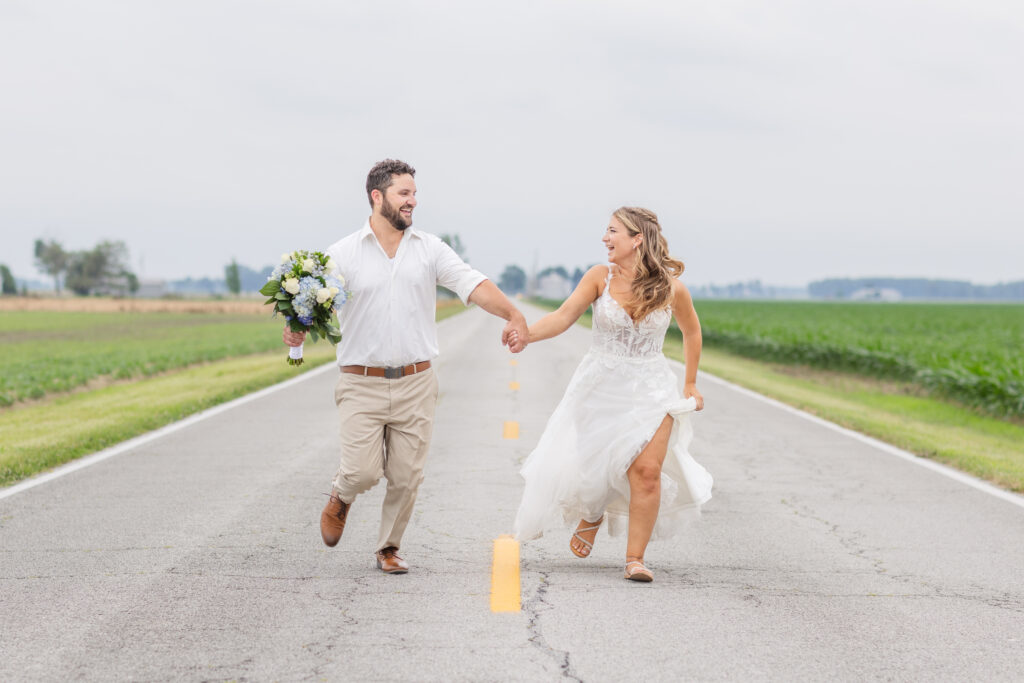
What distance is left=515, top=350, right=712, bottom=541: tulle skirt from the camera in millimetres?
5762

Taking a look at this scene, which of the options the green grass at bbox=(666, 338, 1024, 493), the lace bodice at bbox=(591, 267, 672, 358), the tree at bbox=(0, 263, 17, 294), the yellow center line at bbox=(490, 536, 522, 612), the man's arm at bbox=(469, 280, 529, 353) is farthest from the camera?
the tree at bbox=(0, 263, 17, 294)

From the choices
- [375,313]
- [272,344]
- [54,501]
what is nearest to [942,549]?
[375,313]

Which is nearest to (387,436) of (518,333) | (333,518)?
(333,518)

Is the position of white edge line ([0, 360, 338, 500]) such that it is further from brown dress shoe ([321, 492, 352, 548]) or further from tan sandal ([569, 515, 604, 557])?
tan sandal ([569, 515, 604, 557])

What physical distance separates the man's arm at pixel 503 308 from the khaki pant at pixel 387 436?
19.4 inches

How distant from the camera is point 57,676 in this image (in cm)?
409

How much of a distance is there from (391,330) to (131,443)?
628cm

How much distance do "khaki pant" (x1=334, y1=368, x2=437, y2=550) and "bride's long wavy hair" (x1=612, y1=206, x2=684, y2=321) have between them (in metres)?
1.20

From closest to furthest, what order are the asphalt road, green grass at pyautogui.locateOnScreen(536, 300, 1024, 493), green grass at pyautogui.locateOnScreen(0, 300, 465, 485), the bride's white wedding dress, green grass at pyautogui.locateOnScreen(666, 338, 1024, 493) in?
1. the asphalt road
2. the bride's white wedding dress
3. green grass at pyautogui.locateOnScreen(0, 300, 465, 485)
4. green grass at pyautogui.locateOnScreen(666, 338, 1024, 493)
5. green grass at pyautogui.locateOnScreen(536, 300, 1024, 493)

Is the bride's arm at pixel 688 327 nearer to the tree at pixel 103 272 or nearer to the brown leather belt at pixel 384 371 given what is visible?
the brown leather belt at pixel 384 371

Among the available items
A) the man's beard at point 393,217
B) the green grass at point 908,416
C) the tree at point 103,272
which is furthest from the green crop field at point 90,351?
the tree at point 103,272

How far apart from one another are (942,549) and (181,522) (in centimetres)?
487

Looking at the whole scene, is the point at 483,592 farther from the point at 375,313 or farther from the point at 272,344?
the point at 272,344

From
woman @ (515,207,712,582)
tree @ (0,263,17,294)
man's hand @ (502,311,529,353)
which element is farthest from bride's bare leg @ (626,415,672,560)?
tree @ (0,263,17,294)
